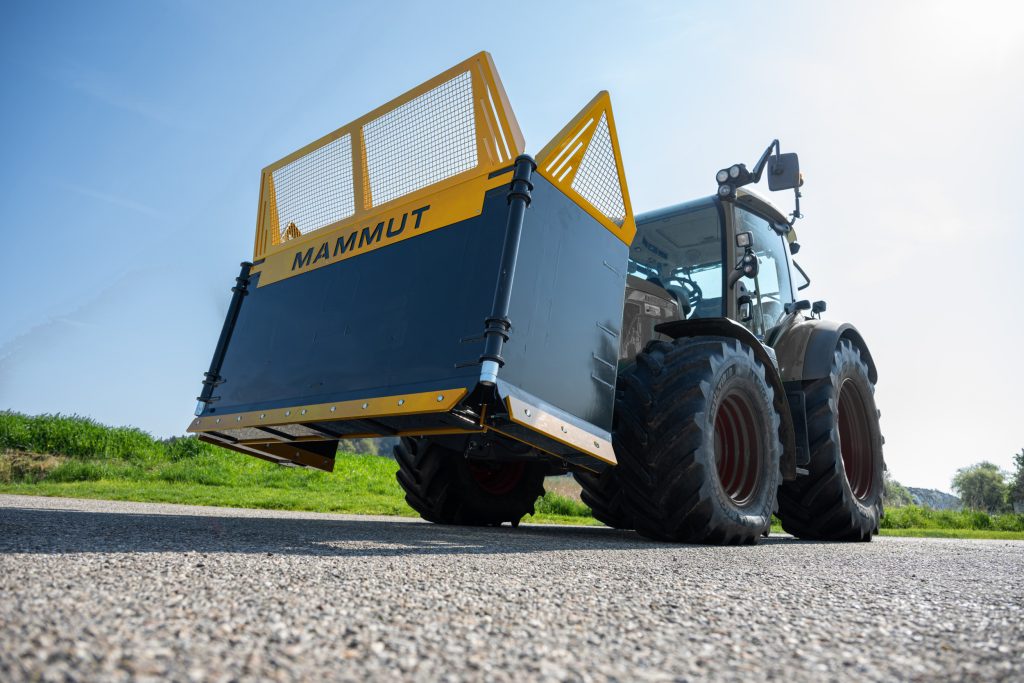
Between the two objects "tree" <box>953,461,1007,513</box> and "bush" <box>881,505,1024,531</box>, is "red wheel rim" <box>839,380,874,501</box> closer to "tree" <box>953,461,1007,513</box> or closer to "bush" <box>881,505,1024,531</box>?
"bush" <box>881,505,1024,531</box>

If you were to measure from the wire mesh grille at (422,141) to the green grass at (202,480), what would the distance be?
427 cm

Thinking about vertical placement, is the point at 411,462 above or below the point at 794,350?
below

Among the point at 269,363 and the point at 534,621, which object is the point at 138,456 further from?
the point at 534,621

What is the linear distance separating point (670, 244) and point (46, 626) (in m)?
4.91

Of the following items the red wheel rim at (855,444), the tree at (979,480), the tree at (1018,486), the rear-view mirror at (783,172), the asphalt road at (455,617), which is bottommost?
the asphalt road at (455,617)

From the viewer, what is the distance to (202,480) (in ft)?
32.9

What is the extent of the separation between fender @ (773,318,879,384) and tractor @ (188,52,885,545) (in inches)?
2.0

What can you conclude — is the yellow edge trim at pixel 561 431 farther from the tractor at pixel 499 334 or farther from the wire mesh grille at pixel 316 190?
the wire mesh grille at pixel 316 190

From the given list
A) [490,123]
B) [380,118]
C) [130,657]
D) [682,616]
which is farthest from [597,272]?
[130,657]

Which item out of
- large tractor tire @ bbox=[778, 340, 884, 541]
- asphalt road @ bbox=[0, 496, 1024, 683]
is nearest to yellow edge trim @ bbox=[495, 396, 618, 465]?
asphalt road @ bbox=[0, 496, 1024, 683]

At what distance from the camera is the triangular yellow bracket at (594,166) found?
3.58 metres

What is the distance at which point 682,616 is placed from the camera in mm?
1608

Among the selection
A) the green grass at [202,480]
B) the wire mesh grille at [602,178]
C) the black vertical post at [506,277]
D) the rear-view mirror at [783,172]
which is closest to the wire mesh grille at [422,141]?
the black vertical post at [506,277]

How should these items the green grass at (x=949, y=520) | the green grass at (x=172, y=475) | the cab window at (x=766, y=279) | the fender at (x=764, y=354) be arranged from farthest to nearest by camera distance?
the green grass at (x=949, y=520) → the green grass at (x=172, y=475) → the cab window at (x=766, y=279) → the fender at (x=764, y=354)
